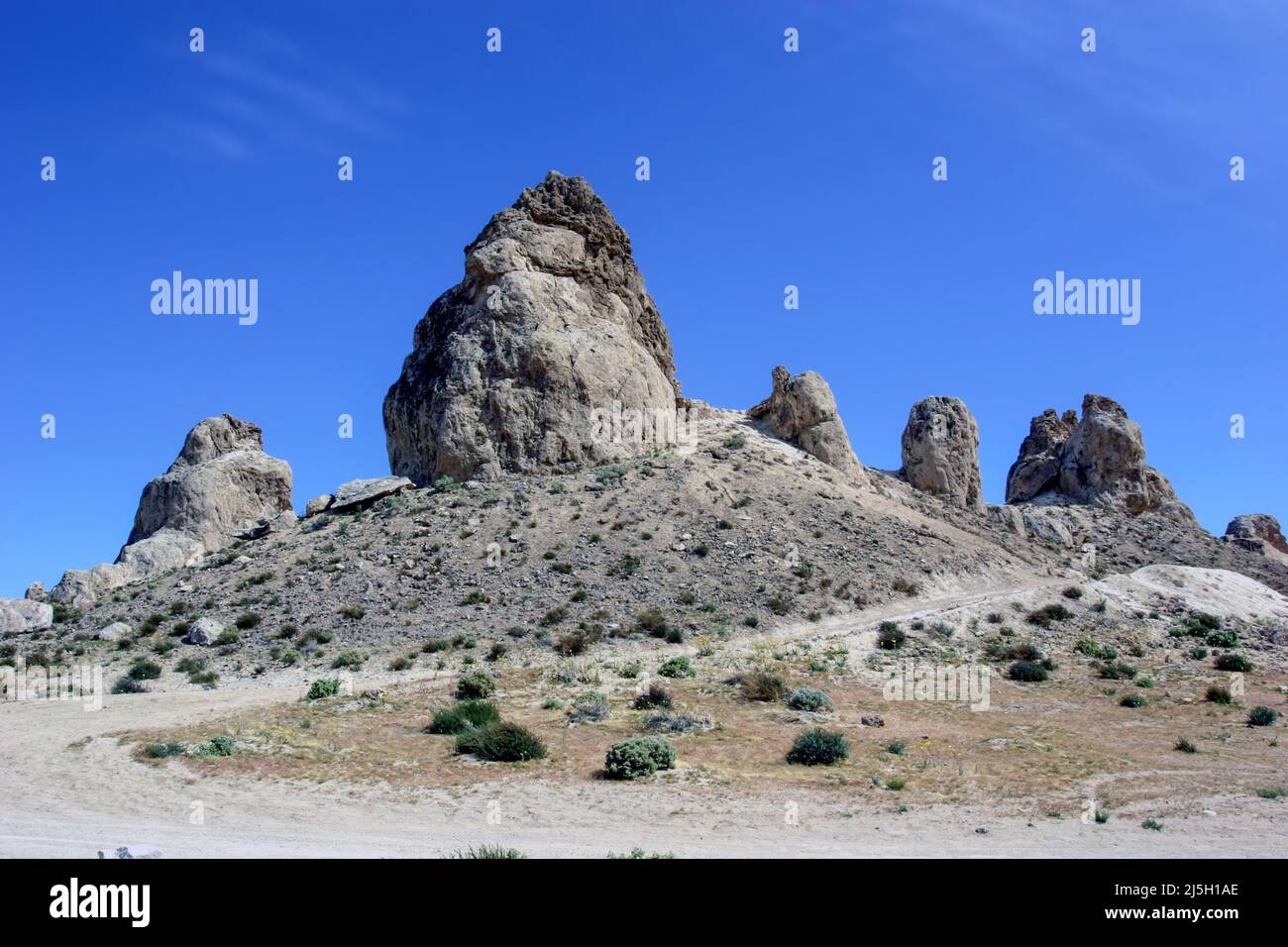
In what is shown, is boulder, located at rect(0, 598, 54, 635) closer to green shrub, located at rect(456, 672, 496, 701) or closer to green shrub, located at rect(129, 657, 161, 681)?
green shrub, located at rect(129, 657, 161, 681)

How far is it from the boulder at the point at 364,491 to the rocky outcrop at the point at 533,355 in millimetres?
1196

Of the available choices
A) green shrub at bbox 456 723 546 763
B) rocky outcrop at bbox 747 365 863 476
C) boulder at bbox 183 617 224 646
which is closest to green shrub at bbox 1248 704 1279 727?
green shrub at bbox 456 723 546 763

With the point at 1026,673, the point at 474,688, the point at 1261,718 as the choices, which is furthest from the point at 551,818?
the point at 1026,673

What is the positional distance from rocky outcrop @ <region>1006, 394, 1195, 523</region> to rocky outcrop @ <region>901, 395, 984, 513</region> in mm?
10666

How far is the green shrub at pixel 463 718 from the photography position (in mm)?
19547

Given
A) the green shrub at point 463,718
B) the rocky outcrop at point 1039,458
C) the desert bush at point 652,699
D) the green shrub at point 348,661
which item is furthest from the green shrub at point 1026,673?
the rocky outcrop at point 1039,458

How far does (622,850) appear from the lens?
1170cm

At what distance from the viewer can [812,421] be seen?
4700 centimetres

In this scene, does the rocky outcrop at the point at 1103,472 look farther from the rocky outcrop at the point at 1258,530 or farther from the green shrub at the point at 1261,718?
the green shrub at the point at 1261,718

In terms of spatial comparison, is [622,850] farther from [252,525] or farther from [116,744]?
[252,525]

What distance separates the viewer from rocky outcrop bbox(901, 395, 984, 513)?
5103cm

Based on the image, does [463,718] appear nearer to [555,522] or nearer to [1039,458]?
[555,522]

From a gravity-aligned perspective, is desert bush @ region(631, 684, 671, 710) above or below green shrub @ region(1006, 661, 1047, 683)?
above
